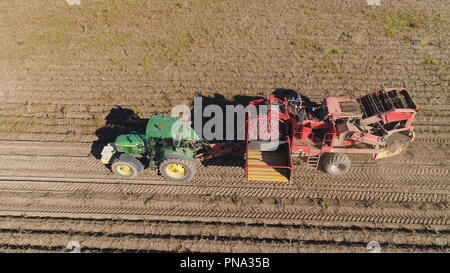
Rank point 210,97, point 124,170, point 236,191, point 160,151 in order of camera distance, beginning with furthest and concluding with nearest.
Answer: point 210,97 → point 124,170 → point 236,191 → point 160,151

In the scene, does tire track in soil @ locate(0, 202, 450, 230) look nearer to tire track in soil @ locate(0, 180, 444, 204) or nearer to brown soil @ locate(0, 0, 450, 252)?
brown soil @ locate(0, 0, 450, 252)

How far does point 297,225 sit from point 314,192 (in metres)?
1.26

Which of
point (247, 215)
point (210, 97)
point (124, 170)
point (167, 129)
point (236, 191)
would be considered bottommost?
point (247, 215)

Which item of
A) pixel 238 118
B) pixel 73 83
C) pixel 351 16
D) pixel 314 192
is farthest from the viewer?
pixel 351 16

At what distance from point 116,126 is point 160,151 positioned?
10.4 feet

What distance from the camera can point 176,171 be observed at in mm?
7703

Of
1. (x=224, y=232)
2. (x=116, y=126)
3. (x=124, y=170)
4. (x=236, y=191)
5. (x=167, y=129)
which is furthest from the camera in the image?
(x=116, y=126)

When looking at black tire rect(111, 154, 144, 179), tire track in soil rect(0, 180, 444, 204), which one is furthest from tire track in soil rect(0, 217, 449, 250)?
black tire rect(111, 154, 144, 179)

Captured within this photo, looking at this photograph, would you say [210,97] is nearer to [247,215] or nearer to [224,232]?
[247,215]

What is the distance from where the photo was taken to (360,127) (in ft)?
25.5

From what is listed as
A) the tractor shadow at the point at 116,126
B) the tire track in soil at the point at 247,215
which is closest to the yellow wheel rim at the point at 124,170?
the tire track in soil at the point at 247,215

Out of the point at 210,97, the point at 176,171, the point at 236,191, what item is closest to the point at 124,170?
the point at 176,171

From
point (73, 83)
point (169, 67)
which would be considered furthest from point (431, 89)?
point (73, 83)
